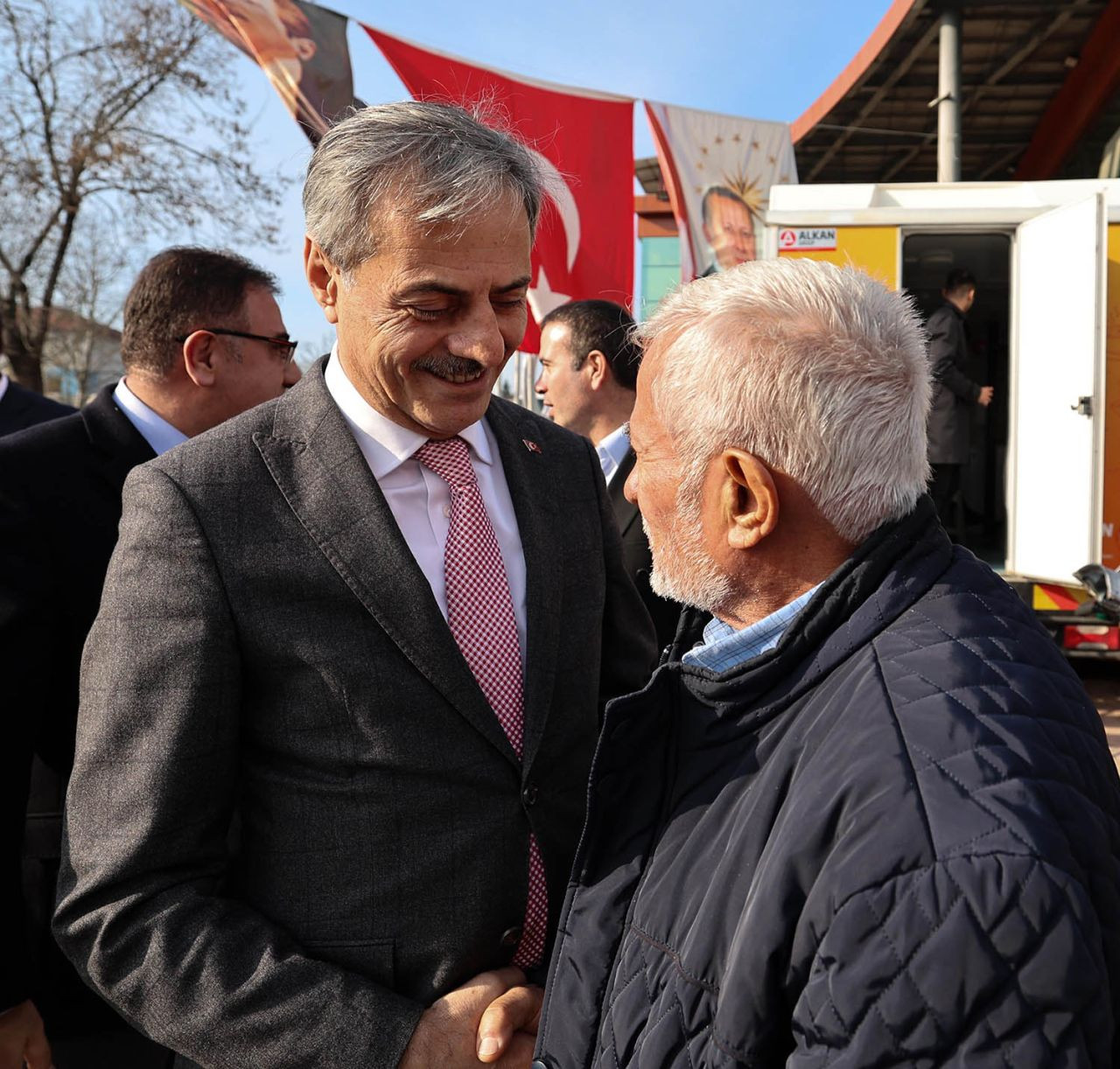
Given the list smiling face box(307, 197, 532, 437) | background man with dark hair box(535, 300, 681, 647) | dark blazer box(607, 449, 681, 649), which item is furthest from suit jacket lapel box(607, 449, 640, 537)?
smiling face box(307, 197, 532, 437)

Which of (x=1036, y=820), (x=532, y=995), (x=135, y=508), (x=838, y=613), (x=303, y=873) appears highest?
(x=135, y=508)

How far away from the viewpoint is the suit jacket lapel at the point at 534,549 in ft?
4.95

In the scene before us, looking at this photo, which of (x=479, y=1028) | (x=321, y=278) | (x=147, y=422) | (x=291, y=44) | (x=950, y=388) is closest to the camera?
(x=479, y=1028)

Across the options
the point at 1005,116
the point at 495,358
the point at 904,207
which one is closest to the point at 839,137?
the point at 1005,116

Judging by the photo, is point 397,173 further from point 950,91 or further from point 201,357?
point 950,91

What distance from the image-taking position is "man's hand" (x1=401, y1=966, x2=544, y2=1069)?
133cm

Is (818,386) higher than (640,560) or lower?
higher

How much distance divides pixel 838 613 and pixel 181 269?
2115 mm

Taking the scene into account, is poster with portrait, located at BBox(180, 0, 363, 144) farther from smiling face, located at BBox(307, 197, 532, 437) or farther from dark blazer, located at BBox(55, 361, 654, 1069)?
dark blazer, located at BBox(55, 361, 654, 1069)

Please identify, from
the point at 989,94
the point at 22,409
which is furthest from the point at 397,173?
the point at 989,94

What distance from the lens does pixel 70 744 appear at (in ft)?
6.20

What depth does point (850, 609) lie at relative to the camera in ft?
3.69

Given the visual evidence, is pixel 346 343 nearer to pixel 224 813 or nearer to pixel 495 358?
pixel 495 358

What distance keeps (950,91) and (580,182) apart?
14.3 feet
